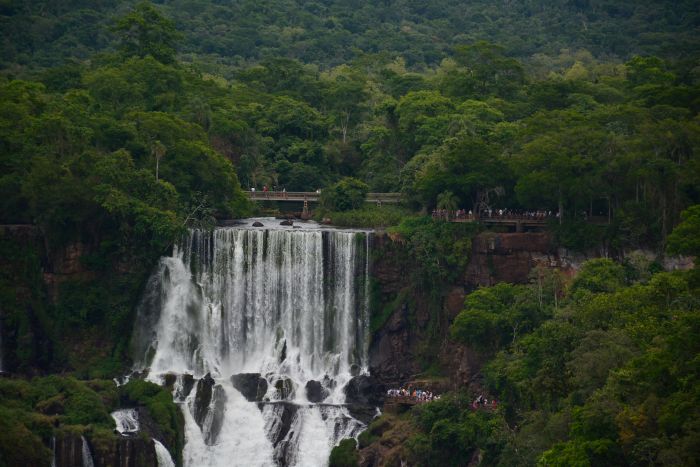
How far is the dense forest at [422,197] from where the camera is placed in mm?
52594

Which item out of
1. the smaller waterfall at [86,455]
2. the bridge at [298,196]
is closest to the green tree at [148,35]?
the bridge at [298,196]

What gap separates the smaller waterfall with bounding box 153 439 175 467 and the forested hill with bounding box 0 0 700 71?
49.6 metres

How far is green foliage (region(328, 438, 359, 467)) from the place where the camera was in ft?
196

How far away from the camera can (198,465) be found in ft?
201

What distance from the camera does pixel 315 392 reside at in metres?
65.1

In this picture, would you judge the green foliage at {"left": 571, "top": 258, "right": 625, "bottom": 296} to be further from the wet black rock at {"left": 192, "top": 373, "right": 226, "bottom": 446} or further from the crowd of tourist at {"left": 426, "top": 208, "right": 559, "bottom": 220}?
the wet black rock at {"left": 192, "top": 373, "right": 226, "bottom": 446}

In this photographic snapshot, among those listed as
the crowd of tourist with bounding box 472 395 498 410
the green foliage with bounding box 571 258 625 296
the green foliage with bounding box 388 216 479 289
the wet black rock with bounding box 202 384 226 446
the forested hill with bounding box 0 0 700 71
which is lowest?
the wet black rock with bounding box 202 384 226 446

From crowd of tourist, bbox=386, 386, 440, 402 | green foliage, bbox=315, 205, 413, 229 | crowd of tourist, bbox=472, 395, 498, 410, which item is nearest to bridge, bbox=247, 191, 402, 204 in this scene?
green foliage, bbox=315, 205, 413, 229

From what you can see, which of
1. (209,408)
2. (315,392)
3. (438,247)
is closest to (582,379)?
(438,247)

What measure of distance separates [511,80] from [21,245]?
3307cm

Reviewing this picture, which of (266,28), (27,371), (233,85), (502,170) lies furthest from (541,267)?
(266,28)

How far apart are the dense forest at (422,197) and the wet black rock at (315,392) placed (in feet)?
13.8

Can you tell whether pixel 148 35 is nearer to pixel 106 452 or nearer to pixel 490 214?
pixel 490 214

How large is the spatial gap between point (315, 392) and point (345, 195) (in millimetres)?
12441
